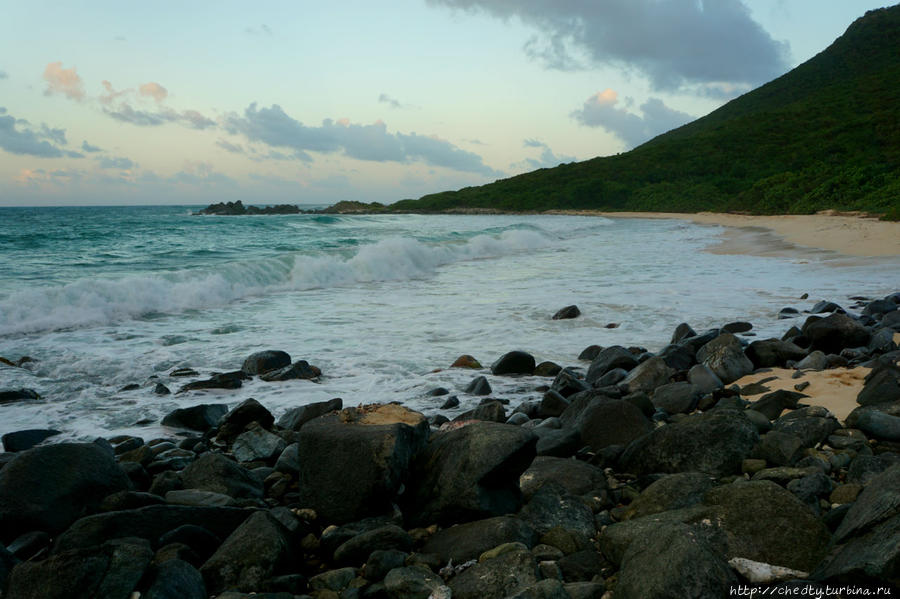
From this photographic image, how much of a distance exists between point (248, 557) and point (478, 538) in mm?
1000

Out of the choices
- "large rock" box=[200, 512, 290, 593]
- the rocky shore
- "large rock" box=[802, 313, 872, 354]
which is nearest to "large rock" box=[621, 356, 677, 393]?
the rocky shore

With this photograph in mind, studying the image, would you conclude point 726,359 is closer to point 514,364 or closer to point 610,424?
point 514,364

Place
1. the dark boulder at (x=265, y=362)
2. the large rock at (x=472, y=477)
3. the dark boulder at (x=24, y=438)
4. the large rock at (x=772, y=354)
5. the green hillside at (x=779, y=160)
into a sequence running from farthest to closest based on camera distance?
the green hillside at (x=779, y=160)
the dark boulder at (x=265, y=362)
the large rock at (x=772, y=354)
the dark boulder at (x=24, y=438)
the large rock at (x=472, y=477)

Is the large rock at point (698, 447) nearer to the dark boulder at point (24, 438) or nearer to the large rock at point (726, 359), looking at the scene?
the large rock at point (726, 359)

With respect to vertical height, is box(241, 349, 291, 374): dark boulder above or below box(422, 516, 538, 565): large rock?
below

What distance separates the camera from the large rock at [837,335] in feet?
20.3

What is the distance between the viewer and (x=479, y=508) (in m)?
2.95

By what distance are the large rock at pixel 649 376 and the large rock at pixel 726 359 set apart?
37 centimetres

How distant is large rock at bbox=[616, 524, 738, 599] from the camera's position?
6.70ft

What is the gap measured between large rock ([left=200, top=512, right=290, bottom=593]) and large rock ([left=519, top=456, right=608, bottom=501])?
1.27 metres

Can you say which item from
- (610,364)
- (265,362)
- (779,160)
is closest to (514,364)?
(610,364)

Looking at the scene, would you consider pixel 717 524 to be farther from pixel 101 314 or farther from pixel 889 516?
pixel 101 314

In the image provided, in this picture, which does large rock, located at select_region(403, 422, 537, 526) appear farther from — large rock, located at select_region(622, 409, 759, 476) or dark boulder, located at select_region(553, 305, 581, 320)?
dark boulder, located at select_region(553, 305, 581, 320)

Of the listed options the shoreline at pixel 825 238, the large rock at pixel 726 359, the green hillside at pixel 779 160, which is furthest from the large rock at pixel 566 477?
the green hillside at pixel 779 160
